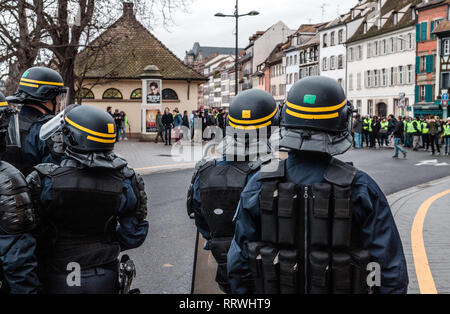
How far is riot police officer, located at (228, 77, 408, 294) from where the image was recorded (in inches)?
99.9

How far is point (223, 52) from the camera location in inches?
7288

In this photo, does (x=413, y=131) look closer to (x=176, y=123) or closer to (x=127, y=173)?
(x=176, y=123)

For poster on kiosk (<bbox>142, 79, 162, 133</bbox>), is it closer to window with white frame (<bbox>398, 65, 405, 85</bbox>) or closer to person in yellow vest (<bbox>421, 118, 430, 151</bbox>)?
person in yellow vest (<bbox>421, 118, 430, 151</bbox>)

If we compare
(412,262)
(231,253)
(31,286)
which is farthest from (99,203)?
(412,262)

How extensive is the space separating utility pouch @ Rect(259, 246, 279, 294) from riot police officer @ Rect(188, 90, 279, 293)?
3.22 ft

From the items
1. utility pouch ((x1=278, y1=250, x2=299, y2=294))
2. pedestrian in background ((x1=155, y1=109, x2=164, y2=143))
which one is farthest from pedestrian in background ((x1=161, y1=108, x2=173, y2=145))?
utility pouch ((x1=278, y1=250, x2=299, y2=294))

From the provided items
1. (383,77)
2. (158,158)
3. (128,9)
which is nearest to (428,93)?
(383,77)

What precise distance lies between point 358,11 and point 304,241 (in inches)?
2678

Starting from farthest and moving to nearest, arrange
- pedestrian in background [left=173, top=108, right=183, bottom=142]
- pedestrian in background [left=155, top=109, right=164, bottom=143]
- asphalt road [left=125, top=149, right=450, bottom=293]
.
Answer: pedestrian in background [left=173, top=108, right=183, bottom=142], pedestrian in background [left=155, top=109, right=164, bottom=143], asphalt road [left=125, top=149, right=450, bottom=293]

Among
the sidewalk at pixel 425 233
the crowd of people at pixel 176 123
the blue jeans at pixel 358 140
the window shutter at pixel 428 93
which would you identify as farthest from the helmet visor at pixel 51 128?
the window shutter at pixel 428 93

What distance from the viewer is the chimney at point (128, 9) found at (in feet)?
54.8

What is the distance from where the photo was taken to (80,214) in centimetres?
312

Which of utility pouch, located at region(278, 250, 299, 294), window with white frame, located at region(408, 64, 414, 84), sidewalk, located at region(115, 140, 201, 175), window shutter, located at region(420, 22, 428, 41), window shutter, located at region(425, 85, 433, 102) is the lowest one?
sidewalk, located at region(115, 140, 201, 175)
